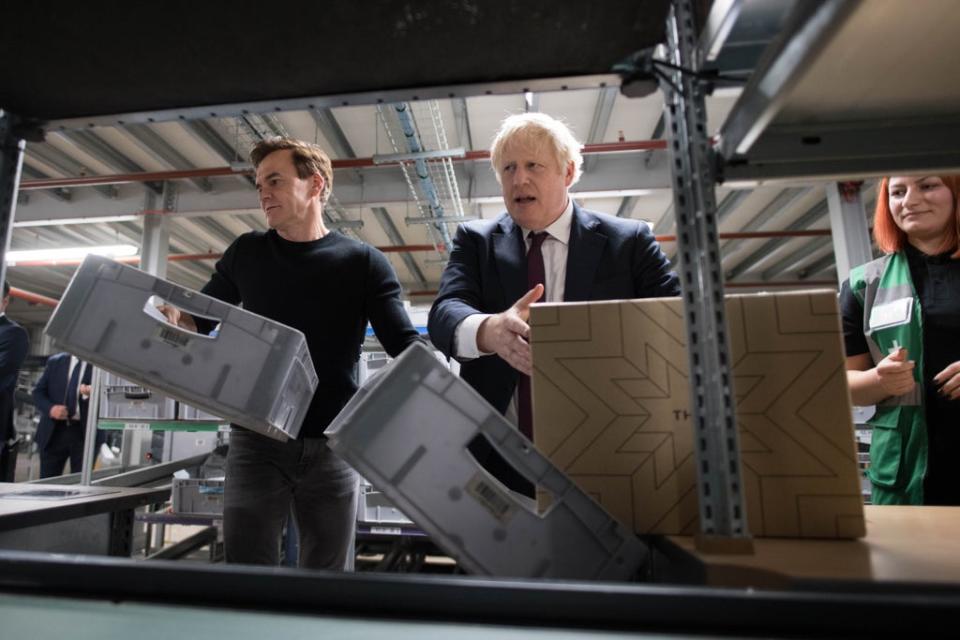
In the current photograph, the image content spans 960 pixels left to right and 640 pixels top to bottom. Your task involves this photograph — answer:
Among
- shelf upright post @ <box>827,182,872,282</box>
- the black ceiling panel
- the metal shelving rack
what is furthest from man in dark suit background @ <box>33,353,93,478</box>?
shelf upright post @ <box>827,182,872,282</box>

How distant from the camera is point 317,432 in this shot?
129cm

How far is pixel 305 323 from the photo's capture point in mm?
1345

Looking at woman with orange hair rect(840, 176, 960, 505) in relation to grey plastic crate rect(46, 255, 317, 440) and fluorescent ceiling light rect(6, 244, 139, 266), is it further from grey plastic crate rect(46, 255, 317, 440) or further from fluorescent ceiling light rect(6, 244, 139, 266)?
fluorescent ceiling light rect(6, 244, 139, 266)

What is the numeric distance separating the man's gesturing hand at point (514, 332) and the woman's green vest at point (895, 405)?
0.88 metres

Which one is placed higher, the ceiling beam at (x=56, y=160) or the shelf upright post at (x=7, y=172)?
the ceiling beam at (x=56, y=160)

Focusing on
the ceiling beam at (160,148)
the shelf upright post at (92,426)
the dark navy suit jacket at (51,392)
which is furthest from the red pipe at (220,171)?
the shelf upright post at (92,426)

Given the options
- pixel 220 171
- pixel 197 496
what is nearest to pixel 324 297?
pixel 197 496

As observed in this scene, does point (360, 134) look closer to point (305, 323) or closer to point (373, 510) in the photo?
point (373, 510)

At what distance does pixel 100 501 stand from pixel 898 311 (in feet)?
5.60

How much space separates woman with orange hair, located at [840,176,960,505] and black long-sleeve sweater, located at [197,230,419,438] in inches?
42.7

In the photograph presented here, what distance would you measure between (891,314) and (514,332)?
94 cm

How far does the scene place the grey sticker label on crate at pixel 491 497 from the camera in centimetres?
63

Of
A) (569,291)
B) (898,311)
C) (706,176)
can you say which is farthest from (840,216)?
(706,176)

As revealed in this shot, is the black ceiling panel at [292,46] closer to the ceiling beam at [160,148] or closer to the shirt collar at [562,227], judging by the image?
the shirt collar at [562,227]
